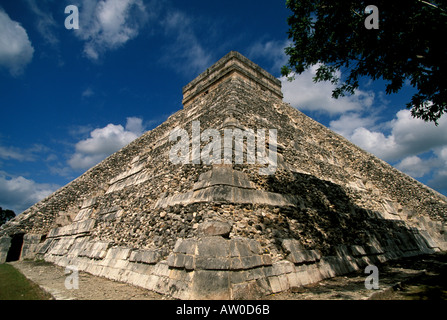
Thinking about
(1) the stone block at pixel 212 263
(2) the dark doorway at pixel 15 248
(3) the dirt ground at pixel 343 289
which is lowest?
(3) the dirt ground at pixel 343 289

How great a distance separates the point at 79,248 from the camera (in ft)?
25.7

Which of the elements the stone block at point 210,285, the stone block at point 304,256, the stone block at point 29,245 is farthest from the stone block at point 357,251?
the stone block at point 29,245

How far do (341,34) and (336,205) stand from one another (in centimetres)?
535

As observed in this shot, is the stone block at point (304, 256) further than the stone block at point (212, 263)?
Yes

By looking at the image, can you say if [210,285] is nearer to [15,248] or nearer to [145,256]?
[145,256]

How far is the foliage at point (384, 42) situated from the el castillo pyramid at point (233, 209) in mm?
2838

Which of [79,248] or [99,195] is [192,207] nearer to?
[79,248]

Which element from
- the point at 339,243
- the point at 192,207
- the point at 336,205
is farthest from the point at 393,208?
the point at 192,207

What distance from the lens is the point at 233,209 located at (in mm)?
4539

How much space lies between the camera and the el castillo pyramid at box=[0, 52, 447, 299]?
4074 millimetres

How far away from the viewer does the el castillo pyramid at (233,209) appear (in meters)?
4.07

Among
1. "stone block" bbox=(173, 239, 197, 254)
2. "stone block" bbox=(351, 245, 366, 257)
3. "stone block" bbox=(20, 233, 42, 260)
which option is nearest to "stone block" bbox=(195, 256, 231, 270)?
"stone block" bbox=(173, 239, 197, 254)

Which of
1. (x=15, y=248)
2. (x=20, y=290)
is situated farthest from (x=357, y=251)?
(x=15, y=248)

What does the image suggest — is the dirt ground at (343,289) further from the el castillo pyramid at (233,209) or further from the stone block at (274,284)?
the el castillo pyramid at (233,209)
